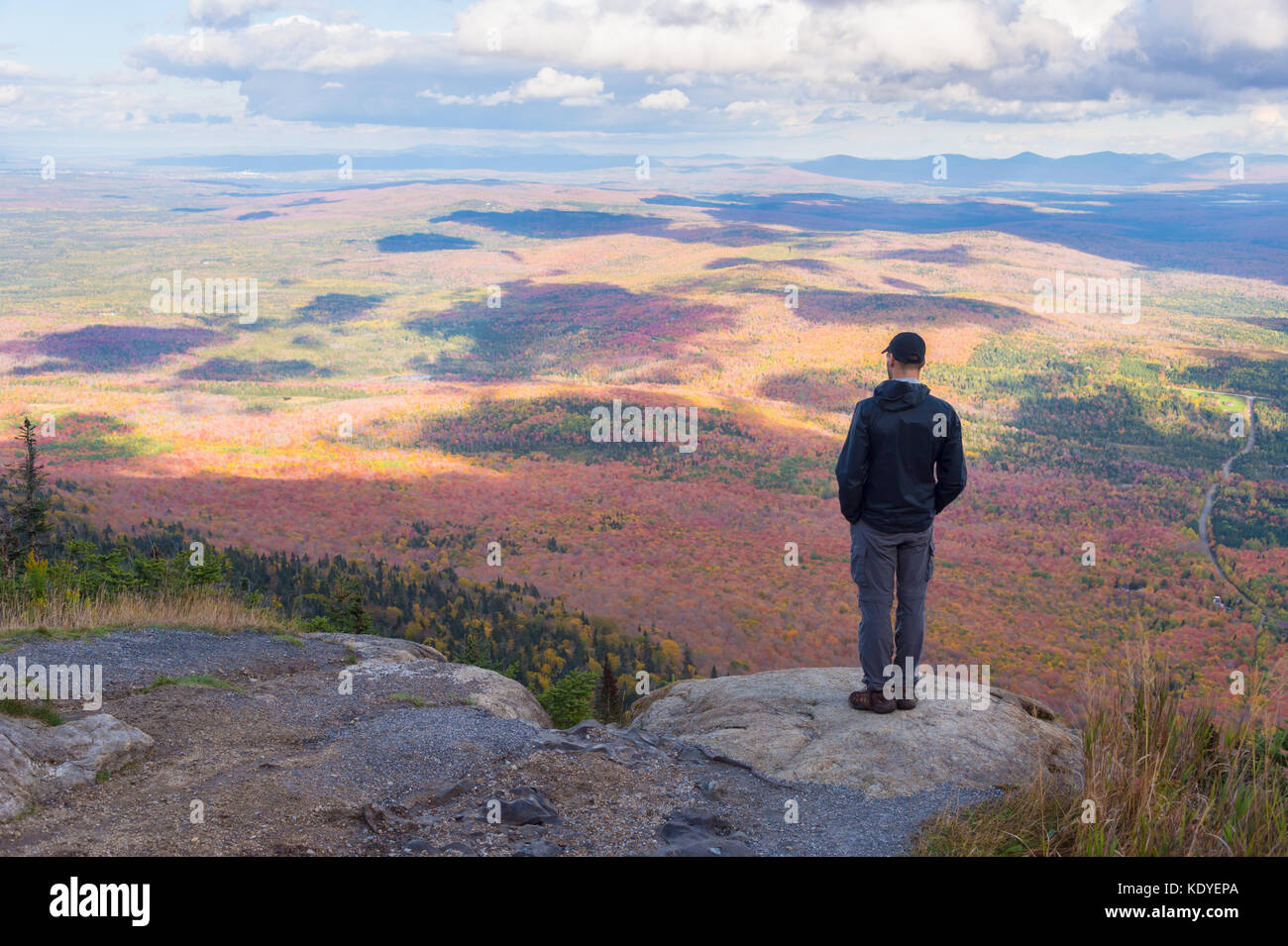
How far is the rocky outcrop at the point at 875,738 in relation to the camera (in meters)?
6.79

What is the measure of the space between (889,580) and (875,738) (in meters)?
1.34

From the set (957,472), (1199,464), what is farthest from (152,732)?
(1199,464)

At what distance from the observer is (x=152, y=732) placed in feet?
23.6

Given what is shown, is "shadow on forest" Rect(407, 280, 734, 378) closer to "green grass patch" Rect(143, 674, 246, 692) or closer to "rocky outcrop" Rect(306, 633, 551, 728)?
"rocky outcrop" Rect(306, 633, 551, 728)

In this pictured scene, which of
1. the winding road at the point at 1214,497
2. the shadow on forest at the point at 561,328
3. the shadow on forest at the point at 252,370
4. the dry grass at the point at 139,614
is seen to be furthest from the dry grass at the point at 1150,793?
the shadow on forest at the point at 252,370

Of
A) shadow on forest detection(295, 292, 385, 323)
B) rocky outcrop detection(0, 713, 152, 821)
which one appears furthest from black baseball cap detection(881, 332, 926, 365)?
shadow on forest detection(295, 292, 385, 323)

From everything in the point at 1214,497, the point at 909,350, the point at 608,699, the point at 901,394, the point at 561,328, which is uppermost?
the point at 561,328

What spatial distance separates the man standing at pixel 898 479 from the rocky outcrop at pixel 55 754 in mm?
5681

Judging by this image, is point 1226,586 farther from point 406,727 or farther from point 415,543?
point 406,727

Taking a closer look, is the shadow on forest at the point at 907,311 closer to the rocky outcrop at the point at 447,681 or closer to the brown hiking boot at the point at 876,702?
the rocky outcrop at the point at 447,681

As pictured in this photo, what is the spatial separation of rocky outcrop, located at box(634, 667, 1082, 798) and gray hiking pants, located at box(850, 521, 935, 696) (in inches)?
28.4

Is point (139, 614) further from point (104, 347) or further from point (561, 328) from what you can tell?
point (104, 347)

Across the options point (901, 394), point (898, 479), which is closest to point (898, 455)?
point (898, 479)

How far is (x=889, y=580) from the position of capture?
7320mm
